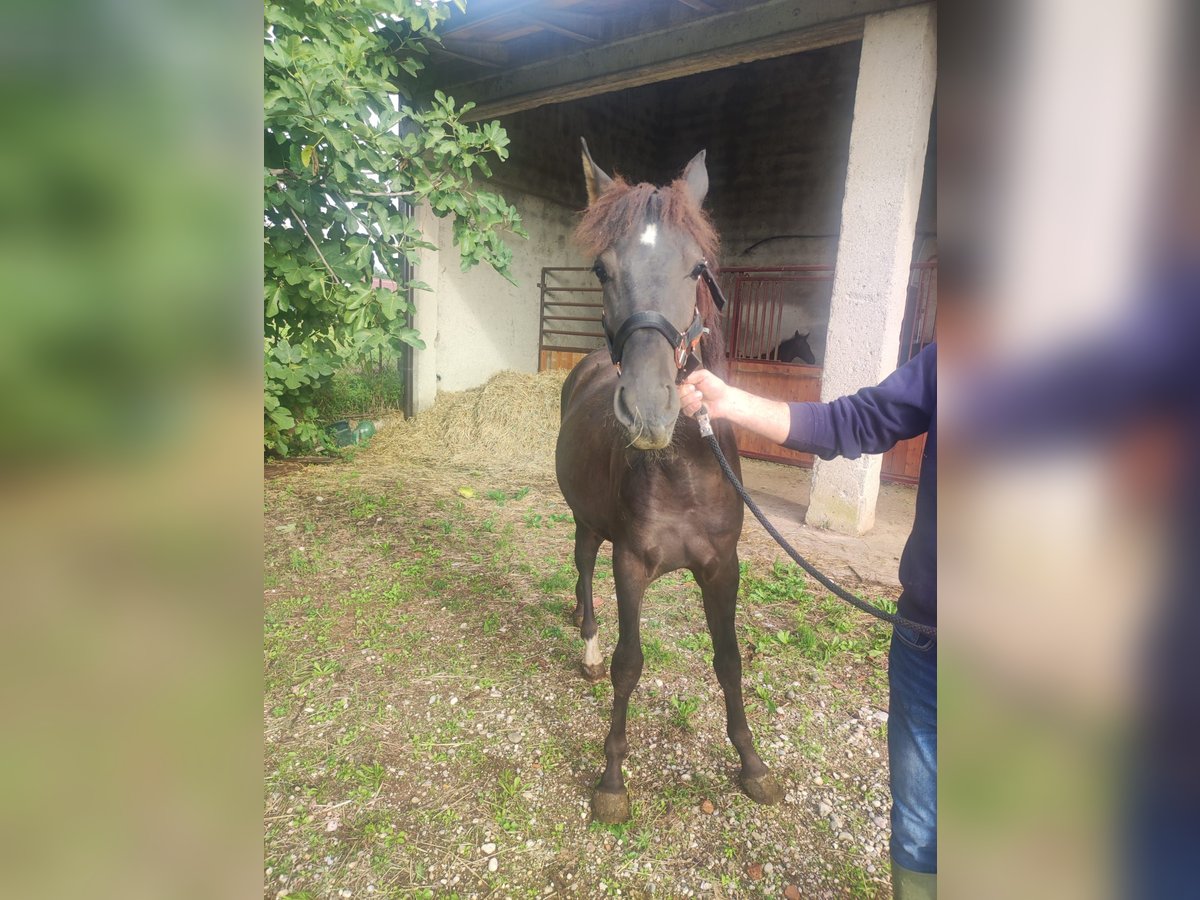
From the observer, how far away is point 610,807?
6.97 ft

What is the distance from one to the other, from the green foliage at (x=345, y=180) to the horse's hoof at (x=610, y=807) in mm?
1900

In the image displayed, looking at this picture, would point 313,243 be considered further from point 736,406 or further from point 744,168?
point 744,168

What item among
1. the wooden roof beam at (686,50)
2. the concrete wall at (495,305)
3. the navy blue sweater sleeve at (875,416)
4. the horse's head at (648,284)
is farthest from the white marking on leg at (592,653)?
the concrete wall at (495,305)

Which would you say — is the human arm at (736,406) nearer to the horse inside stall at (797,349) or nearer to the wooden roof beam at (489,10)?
the wooden roof beam at (489,10)

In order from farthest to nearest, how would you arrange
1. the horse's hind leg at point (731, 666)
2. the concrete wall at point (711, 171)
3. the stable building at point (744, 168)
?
the concrete wall at point (711, 171), the stable building at point (744, 168), the horse's hind leg at point (731, 666)

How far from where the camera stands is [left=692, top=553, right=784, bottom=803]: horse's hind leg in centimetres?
219

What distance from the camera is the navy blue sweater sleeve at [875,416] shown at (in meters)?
1.39

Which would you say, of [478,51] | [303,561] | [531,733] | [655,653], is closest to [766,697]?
[655,653]

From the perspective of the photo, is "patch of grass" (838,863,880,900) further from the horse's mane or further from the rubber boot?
the horse's mane

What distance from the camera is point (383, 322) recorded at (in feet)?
13.8

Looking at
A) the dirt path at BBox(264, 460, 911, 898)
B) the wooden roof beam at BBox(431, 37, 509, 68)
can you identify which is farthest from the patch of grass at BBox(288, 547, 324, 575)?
the wooden roof beam at BBox(431, 37, 509, 68)

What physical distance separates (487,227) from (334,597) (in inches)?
91.9
